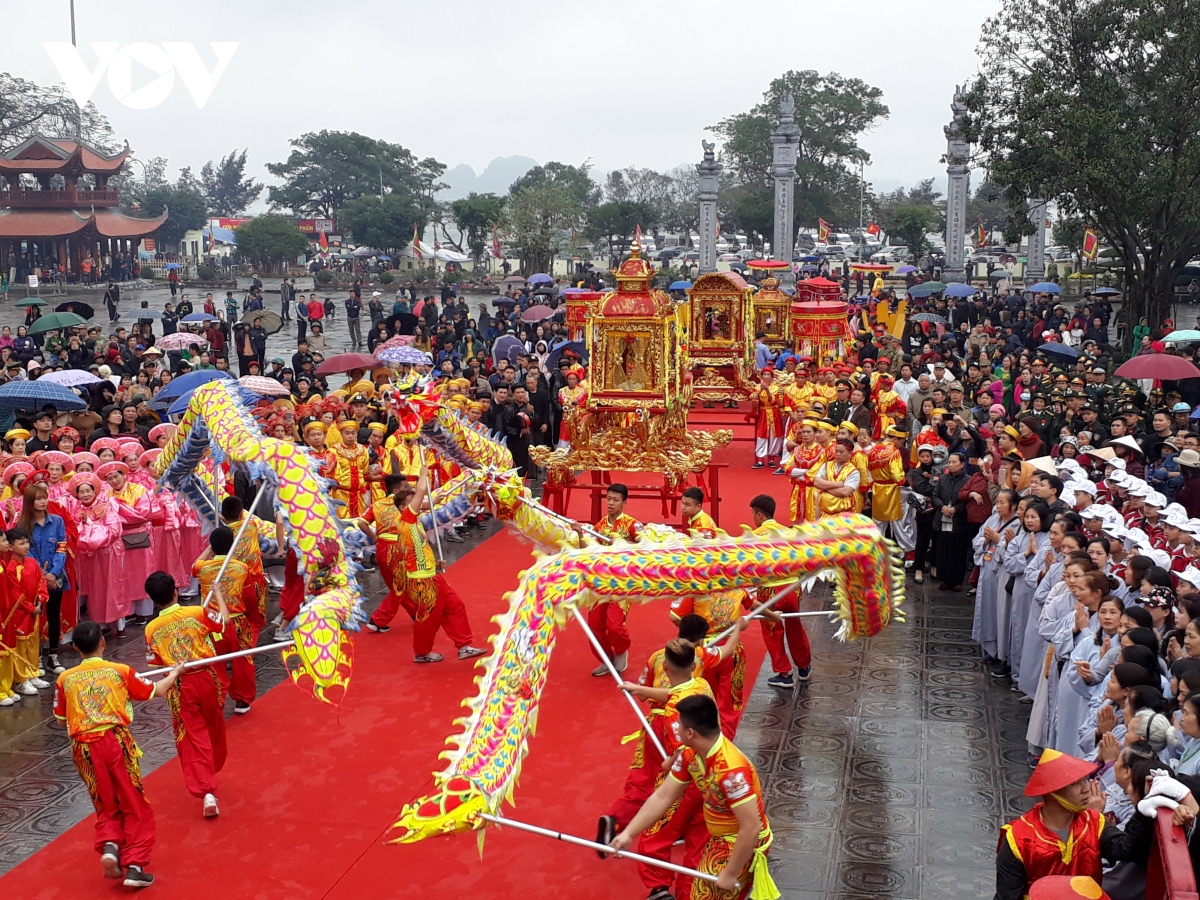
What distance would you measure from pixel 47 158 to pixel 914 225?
31201mm

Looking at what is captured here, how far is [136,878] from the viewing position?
221 inches

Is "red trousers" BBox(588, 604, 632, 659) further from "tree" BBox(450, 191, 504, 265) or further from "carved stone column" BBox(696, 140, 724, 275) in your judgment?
"tree" BBox(450, 191, 504, 265)

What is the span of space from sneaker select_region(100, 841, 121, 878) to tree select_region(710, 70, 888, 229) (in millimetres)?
46383

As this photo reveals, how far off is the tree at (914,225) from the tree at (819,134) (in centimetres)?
409

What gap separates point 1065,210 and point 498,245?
93.5ft

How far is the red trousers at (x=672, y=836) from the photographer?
5340 millimetres

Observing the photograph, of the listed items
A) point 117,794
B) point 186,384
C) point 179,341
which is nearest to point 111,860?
point 117,794

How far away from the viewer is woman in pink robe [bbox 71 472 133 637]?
29.2 feet

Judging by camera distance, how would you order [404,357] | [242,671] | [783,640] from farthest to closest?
[404,357] → [783,640] → [242,671]

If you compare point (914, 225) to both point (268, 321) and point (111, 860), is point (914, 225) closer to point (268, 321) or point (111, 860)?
point (268, 321)

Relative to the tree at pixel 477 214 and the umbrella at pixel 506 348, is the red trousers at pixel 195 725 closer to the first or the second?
the umbrella at pixel 506 348

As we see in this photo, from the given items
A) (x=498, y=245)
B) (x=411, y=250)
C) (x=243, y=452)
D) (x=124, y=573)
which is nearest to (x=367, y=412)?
(x=124, y=573)

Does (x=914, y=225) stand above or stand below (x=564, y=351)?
above

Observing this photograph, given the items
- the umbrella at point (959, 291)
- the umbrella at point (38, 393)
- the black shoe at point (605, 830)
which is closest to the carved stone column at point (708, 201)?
the umbrella at point (959, 291)
